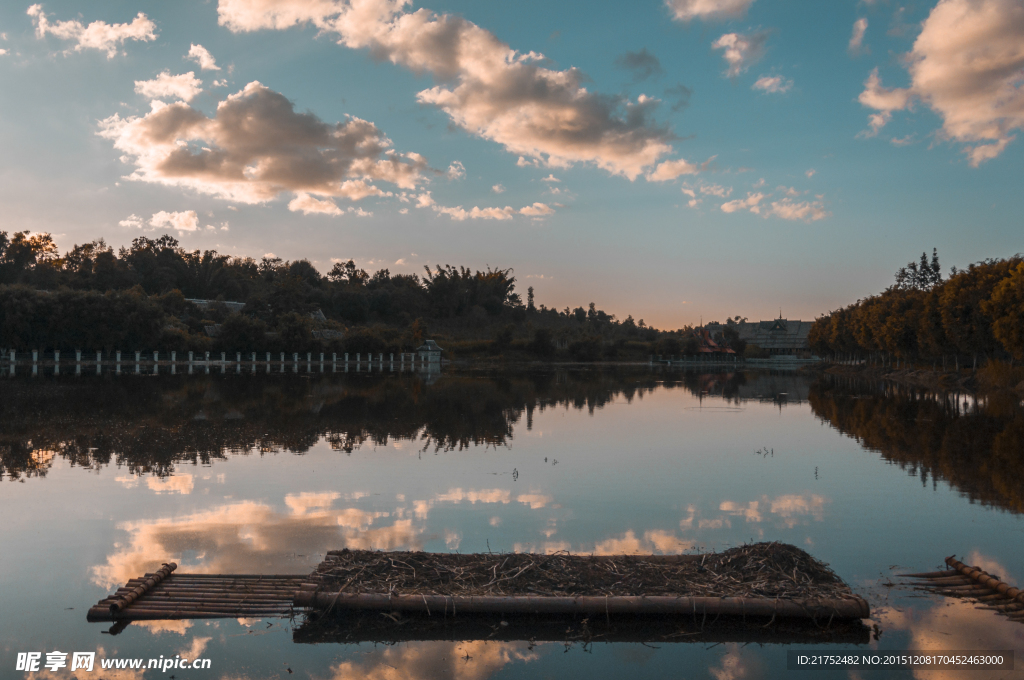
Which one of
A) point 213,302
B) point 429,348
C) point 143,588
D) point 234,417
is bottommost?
point 143,588

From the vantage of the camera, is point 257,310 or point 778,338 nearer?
point 257,310

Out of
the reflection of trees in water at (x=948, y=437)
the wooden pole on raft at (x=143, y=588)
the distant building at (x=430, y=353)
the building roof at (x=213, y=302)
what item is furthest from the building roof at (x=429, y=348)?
the wooden pole on raft at (x=143, y=588)

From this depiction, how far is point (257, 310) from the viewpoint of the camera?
66.8 m

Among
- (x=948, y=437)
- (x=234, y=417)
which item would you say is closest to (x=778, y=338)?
(x=948, y=437)

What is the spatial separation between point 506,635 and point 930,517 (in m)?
7.36

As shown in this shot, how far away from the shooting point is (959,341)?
3828 cm

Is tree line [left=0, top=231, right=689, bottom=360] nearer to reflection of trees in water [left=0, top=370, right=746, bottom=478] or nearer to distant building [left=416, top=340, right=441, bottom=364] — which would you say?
distant building [left=416, top=340, right=441, bottom=364]

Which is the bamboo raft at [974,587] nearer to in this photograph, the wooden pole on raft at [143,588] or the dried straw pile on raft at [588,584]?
the dried straw pile on raft at [588,584]

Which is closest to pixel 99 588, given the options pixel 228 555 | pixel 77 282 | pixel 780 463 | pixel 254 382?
pixel 228 555

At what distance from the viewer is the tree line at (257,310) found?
1977 inches

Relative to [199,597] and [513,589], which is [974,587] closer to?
[513,589]

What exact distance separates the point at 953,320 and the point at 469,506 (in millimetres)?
38606

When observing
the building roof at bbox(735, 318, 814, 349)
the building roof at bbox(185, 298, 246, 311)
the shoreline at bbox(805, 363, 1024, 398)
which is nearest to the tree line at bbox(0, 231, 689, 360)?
the building roof at bbox(185, 298, 246, 311)

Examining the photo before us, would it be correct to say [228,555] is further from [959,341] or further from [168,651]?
[959,341]
